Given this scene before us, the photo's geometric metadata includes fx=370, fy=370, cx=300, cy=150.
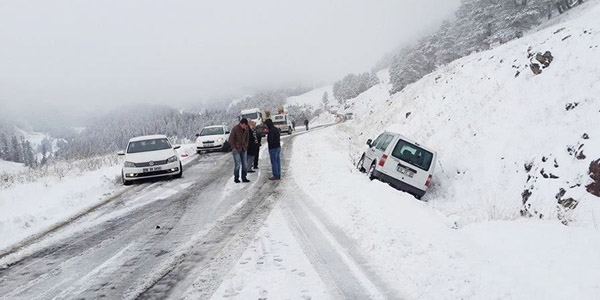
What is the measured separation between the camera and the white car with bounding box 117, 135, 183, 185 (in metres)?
12.3

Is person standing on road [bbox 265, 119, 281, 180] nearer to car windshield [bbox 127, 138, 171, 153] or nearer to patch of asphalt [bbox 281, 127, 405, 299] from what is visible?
patch of asphalt [bbox 281, 127, 405, 299]

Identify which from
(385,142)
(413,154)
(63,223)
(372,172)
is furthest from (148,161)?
(413,154)

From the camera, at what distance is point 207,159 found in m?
18.8

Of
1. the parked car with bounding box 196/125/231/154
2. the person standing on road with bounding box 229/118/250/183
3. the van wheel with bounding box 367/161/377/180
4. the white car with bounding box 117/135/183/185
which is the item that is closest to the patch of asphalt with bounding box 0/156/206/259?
the white car with bounding box 117/135/183/185

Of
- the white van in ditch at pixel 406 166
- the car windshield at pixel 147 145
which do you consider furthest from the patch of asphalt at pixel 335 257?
the car windshield at pixel 147 145

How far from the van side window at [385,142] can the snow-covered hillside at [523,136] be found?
2.27 metres

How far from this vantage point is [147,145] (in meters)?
13.8

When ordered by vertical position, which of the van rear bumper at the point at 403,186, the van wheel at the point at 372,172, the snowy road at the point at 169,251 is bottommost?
the van rear bumper at the point at 403,186

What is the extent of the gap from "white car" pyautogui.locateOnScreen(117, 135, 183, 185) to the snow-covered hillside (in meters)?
8.76

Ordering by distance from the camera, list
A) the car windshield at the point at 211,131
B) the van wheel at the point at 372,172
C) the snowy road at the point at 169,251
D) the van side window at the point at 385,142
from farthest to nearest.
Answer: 1. the car windshield at the point at 211,131
2. the van side window at the point at 385,142
3. the van wheel at the point at 372,172
4. the snowy road at the point at 169,251

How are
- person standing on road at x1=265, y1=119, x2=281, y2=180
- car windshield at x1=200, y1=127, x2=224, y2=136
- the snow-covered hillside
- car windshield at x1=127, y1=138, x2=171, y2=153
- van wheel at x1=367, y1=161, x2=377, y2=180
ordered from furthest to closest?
car windshield at x1=200, y1=127, x2=224, y2=136, car windshield at x1=127, y1=138, x2=171, y2=153, person standing on road at x1=265, y1=119, x2=281, y2=180, van wheel at x1=367, y1=161, x2=377, y2=180, the snow-covered hillside

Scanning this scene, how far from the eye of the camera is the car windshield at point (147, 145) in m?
13.4

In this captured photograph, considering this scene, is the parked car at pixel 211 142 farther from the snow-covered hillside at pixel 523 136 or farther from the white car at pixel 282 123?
the white car at pixel 282 123

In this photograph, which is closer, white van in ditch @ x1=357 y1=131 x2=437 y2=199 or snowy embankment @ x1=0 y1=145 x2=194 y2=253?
snowy embankment @ x1=0 y1=145 x2=194 y2=253
